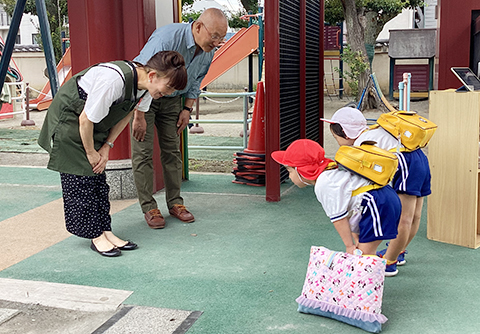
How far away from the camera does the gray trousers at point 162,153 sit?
427 cm

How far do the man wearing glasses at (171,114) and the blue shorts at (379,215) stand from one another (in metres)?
1.83

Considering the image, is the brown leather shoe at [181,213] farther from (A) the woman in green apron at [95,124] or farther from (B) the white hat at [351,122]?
(B) the white hat at [351,122]

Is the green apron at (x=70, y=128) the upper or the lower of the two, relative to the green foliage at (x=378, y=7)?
lower

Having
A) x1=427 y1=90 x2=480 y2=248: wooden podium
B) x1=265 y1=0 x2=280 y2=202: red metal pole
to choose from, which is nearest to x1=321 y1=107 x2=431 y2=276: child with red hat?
x1=427 y1=90 x2=480 y2=248: wooden podium

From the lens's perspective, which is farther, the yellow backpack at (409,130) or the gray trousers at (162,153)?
the gray trousers at (162,153)

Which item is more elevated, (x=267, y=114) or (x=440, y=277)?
(x=267, y=114)

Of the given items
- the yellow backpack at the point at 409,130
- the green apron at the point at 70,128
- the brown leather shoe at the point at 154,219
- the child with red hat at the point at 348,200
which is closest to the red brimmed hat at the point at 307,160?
the child with red hat at the point at 348,200

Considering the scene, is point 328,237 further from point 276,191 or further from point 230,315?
point 230,315

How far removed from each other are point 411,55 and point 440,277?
14281 millimetres

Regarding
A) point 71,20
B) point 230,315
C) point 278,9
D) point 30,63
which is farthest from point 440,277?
point 30,63

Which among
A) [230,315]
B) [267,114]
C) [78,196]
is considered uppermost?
[267,114]

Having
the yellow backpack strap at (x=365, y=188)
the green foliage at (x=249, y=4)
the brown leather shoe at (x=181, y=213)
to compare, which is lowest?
the brown leather shoe at (x=181, y=213)

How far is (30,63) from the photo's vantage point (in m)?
23.8

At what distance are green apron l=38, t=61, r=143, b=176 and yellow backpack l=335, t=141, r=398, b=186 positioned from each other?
1.38m
